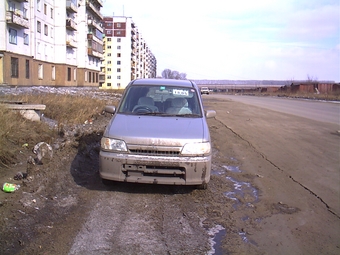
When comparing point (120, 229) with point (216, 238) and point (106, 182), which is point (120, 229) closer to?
point (216, 238)

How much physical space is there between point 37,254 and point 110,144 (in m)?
2.12

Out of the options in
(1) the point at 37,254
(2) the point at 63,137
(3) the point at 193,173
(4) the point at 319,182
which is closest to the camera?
(1) the point at 37,254

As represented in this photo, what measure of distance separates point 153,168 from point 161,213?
695 millimetres

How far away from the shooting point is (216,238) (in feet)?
13.8

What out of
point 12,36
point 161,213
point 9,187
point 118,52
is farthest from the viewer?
point 118,52

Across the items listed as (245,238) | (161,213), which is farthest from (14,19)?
(245,238)

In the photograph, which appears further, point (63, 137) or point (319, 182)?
point (63, 137)

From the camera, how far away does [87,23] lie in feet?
226

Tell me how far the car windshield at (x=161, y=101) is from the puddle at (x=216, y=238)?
2.48 metres

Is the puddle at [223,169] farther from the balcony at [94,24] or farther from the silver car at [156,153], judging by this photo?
the balcony at [94,24]

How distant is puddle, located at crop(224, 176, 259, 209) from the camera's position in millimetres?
5648

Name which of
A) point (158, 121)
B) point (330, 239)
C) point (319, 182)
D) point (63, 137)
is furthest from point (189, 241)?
point (63, 137)

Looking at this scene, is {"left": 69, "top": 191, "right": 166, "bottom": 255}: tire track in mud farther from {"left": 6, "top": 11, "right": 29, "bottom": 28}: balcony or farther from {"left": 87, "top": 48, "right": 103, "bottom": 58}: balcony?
{"left": 87, "top": 48, "right": 103, "bottom": 58}: balcony

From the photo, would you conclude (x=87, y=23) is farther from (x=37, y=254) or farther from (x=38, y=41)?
(x=37, y=254)
